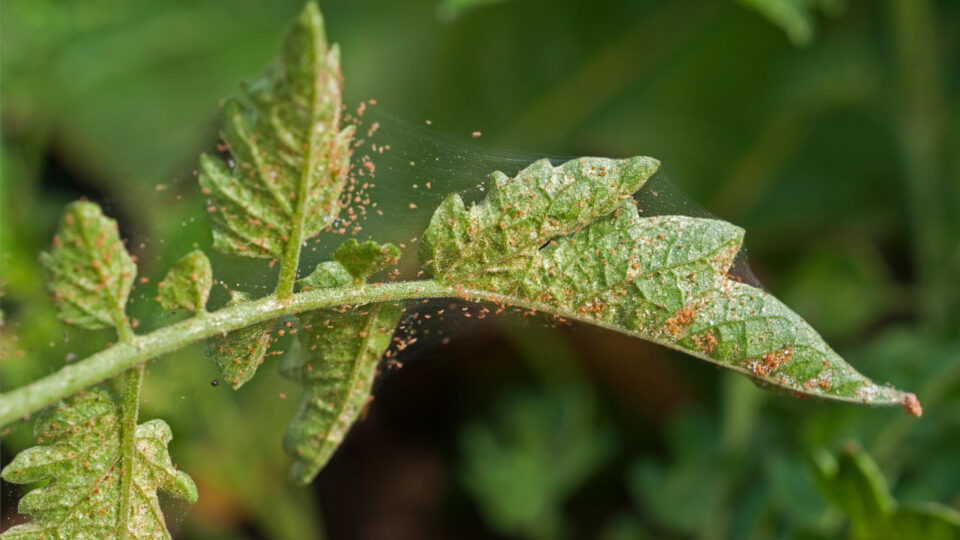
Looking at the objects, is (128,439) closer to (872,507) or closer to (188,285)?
(188,285)

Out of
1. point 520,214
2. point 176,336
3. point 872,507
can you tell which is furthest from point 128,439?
point 872,507

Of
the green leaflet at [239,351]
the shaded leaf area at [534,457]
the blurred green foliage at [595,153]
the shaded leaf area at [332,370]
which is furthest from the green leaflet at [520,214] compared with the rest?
the shaded leaf area at [534,457]

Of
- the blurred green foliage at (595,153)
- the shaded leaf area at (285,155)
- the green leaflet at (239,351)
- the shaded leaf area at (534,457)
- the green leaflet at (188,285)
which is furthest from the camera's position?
the shaded leaf area at (534,457)

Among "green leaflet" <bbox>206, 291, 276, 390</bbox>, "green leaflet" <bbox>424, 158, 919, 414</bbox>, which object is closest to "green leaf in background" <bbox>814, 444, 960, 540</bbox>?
"green leaflet" <bbox>424, 158, 919, 414</bbox>

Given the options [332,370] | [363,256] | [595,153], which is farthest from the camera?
[595,153]

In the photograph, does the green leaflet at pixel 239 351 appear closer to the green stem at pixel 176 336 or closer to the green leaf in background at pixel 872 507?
the green stem at pixel 176 336

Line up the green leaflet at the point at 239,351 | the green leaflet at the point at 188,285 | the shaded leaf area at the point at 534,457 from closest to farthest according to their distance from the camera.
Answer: the green leaflet at the point at 188,285
the green leaflet at the point at 239,351
the shaded leaf area at the point at 534,457

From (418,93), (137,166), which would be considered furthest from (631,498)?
(137,166)
